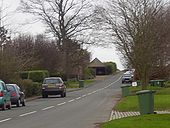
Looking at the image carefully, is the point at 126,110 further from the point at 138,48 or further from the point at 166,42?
the point at 166,42

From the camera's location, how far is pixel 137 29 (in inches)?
1746

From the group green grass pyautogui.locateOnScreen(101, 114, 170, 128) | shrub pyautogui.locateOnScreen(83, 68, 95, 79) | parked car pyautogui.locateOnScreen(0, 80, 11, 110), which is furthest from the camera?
shrub pyautogui.locateOnScreen(83, 68, 95, 79)

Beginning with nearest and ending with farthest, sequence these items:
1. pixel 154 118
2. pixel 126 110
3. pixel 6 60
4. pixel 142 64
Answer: pixel 154 118 → pixel 126 110 → pixel 6 60 → pixel 142 64

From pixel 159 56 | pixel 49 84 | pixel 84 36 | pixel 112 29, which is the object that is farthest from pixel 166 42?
pixel 84 36

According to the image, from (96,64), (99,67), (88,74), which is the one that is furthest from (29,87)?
(96,64)

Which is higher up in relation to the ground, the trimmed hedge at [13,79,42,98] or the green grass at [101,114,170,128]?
the trimmed hedge at [13,79,42,98]

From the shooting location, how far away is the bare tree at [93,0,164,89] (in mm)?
44125

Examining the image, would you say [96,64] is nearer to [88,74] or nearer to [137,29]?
[88,74]

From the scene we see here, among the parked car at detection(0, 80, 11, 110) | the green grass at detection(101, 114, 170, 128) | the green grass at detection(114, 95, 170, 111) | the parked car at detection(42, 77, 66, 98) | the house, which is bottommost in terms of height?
the green grass at detection(101, 114, 170, 128)

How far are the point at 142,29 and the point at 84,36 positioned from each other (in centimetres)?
2869

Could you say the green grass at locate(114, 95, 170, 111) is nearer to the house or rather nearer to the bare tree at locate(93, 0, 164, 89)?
the bare tree at locate(93, 0, 164, 89)

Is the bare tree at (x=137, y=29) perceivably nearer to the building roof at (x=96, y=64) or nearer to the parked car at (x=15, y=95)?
the parked car at (x=15, y=95)

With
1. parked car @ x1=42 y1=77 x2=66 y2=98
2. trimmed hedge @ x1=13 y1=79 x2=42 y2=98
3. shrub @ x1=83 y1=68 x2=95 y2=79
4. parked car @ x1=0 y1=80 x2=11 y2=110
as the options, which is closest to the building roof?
shrub @ x1=83 y1=68 x2=95 y2=79

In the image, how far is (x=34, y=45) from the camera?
8088cm
